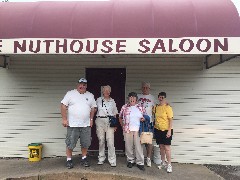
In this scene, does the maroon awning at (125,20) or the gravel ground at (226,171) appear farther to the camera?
the gravel ground at (226,171)

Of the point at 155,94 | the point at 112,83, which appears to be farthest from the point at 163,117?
the point at 112,83

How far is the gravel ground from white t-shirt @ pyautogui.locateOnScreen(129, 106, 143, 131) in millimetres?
2267

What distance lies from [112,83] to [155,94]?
1185 millimetres

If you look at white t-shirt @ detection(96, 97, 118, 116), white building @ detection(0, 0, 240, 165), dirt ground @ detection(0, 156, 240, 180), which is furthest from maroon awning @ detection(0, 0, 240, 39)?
dirt ground @ detection(0, 156, 240, 180)

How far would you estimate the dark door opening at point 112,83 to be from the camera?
789cm

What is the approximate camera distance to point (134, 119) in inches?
247

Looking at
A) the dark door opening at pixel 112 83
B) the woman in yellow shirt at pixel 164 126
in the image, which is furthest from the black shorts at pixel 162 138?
the dark door opening at pixel 112 83

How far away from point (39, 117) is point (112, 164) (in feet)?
8.49

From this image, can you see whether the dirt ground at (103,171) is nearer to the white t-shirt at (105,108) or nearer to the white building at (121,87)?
the white building at (121,87)

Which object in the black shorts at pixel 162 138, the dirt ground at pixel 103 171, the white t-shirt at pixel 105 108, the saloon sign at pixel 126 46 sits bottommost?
the dirt ground at pixel 103 171

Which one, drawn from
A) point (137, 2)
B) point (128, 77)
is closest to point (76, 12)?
point (137, 2)

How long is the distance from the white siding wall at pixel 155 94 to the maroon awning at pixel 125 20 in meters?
1.57

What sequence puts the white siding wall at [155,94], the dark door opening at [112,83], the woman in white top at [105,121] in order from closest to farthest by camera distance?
the woman in white top at [105,121], the white siding wall at [155,94], the dark door opening at [112,83]

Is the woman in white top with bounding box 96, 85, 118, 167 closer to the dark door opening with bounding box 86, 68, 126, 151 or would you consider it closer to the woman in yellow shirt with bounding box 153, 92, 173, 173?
the woman in yellow shirt with bounding box 153, 92, 173, 173
